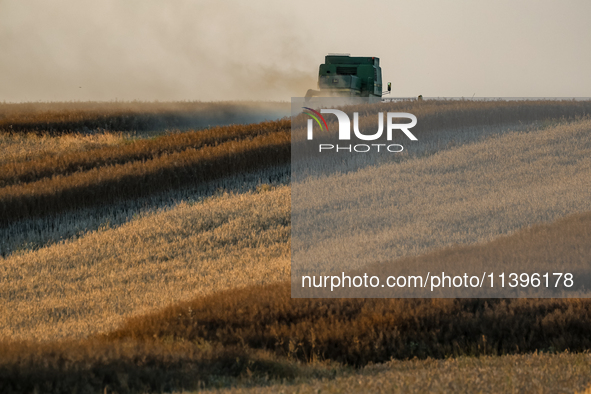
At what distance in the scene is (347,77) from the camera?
30859mm

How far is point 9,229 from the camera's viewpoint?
1772cm

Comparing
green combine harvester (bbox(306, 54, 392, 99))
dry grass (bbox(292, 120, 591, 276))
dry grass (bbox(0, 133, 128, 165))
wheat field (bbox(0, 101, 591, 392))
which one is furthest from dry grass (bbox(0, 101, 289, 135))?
dry grass (bbox(292, 120, 591, 276))

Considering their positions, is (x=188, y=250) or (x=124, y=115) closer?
(x=188, y=250)

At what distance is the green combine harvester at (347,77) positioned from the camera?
102 feet

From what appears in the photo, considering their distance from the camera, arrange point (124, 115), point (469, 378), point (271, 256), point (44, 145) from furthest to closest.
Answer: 1. point (124, 115)
2. point (44, 145)
3. point (271, 256)
4. point (469, 378)

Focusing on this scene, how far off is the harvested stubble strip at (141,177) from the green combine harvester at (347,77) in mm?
7761

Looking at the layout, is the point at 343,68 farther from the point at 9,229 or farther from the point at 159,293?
the point at 159,293

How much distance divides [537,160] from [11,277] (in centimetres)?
1677

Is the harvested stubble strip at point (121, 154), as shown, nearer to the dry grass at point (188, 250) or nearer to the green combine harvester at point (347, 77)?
the green combine harvester at point (347, 77)

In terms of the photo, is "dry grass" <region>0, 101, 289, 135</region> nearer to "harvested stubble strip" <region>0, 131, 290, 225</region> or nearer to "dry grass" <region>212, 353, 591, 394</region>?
"harvested stubble strip" <region>0, 131, 290, 225</region>

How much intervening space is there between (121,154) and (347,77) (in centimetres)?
1265

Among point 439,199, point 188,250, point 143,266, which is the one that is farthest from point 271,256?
point 439,199

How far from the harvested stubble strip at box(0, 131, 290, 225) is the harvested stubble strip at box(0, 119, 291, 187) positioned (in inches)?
55.3

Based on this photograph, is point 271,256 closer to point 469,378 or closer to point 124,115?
point 469,378
